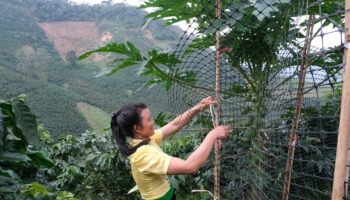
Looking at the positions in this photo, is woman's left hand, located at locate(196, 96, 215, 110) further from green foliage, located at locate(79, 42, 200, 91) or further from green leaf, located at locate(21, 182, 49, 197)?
green leaf, located at locate(21, 182, 49, 197)

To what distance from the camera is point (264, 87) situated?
155 centimetres

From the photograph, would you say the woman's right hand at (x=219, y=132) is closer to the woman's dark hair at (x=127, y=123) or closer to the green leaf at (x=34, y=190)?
the woman's dark hair at (x=127, y=123)

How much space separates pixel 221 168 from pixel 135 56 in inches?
26.1

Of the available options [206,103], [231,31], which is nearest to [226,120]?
[206,103]

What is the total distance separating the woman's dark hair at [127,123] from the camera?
1521 mm

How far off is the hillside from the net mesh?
810 cm

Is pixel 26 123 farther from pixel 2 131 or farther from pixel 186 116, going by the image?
pixel 186 116

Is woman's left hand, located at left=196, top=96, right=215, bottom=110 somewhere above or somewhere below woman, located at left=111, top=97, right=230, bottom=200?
above

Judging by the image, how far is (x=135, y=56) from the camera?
1808 mm

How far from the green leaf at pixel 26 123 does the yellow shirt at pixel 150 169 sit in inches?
17.8

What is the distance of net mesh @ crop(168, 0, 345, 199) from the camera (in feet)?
4.67

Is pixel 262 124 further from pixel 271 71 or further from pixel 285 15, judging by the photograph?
pixel 285 15

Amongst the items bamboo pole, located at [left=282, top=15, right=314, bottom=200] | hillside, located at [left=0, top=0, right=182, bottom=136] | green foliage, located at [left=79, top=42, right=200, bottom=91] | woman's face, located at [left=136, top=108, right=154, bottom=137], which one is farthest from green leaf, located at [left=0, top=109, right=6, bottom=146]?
hillside, located at [left=0, top=0, right=182, bottom=136]

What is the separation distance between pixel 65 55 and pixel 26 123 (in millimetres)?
24326
